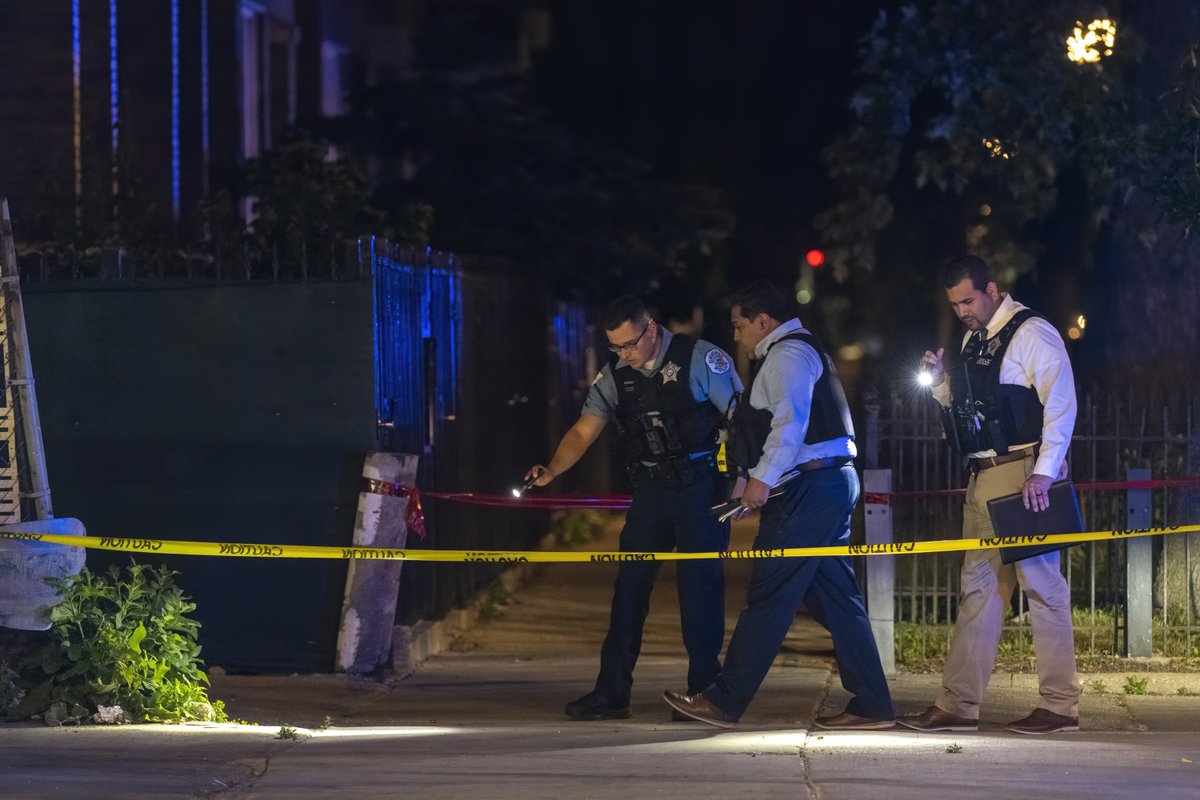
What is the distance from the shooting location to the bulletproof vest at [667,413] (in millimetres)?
7086

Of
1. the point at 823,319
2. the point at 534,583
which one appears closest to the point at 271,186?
the point at 534,583

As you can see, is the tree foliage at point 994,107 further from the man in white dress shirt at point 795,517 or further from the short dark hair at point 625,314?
the short dark hair at point 625,314

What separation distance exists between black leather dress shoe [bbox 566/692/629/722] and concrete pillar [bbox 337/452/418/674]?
1.38 meters

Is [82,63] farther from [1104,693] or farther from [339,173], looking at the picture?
[1104,693]

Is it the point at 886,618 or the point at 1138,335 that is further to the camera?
the point at 1138,335

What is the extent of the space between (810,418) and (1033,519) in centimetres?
93

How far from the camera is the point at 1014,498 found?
6.59m

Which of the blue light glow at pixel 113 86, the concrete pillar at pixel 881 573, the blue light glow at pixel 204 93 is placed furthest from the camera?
the blue light glow at pixel 204 93

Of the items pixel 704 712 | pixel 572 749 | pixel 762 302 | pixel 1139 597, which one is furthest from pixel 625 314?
pixel 1139 597

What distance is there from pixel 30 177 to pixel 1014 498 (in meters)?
8.80

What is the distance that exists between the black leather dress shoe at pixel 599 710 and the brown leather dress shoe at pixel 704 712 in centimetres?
46

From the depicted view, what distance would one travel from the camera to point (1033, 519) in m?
6.55

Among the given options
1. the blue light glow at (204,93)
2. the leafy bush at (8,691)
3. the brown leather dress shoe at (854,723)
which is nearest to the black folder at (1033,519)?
the brown leather dress shoe at (854,723)

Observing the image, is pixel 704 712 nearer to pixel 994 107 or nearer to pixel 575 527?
pixel 575 527
